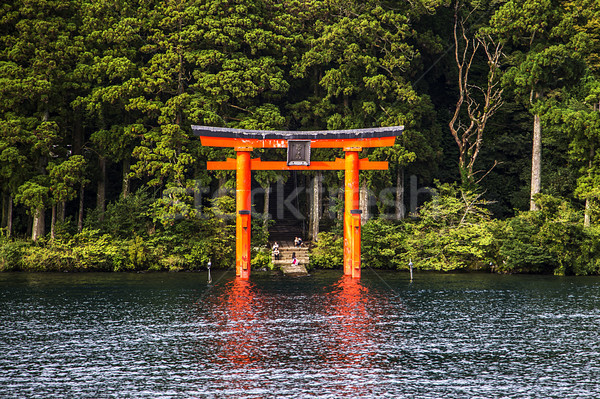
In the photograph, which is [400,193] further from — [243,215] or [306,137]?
[243,215]

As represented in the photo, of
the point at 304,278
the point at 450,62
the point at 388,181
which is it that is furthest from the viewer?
the point at 450,62

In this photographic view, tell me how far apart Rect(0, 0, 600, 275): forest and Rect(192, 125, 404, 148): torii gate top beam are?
5.93m

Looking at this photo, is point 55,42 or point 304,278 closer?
point 304,278

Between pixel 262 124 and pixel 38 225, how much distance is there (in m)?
14.7

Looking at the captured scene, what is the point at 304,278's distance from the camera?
1437 inches

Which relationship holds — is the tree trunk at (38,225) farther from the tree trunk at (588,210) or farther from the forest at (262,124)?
the tree trunk at (588,210)

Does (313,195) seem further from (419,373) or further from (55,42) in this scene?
(419,373)

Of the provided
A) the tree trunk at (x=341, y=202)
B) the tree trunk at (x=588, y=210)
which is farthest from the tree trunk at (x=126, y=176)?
the tree trunk at (x=588, y=210)

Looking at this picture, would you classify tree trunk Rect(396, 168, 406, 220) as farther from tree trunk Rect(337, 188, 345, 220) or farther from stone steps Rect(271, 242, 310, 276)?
stone steps Rect(271, 242, 310, 276)

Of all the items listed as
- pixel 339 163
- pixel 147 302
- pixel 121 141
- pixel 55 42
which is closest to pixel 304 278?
pixel 339 163

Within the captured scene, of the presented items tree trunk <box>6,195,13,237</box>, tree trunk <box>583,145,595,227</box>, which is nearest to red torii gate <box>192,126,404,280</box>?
tree trunk <box>583,145,595,227</box>

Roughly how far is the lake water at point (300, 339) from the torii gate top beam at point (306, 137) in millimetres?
7297

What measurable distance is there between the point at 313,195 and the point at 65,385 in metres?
28.9

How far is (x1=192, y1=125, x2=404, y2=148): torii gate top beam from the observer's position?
35.3m
